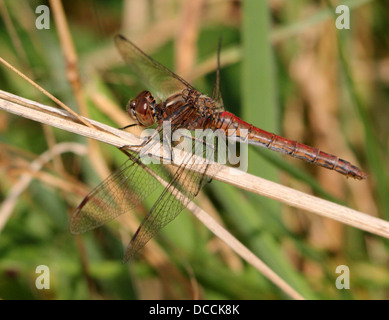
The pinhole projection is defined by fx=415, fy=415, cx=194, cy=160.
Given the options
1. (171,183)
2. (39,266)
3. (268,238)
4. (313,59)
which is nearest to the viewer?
(171,183)

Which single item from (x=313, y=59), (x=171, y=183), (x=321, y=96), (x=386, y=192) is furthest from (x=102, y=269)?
(x=313, y=59)

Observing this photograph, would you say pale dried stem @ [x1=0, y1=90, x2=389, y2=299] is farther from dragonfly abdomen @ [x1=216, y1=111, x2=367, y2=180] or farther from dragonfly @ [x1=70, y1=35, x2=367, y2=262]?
dragonfly abdomen @ [x1=216, y1=111, x2=367, y2=180]

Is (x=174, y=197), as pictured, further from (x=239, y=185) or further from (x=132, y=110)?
(x=132, y=110)

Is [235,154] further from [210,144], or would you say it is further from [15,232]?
[15,232]

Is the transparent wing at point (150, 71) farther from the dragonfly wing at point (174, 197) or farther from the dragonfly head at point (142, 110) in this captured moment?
the dragonfly wing at point (174, 197)

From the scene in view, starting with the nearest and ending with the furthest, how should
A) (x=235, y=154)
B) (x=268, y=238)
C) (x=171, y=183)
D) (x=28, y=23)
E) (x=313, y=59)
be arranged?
(x=171, y=183) < (x=268, y=238) < (x=235, y=154) < (x=28, y=23) < (x=313, y=59)

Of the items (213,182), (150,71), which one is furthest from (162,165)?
(150,71)
